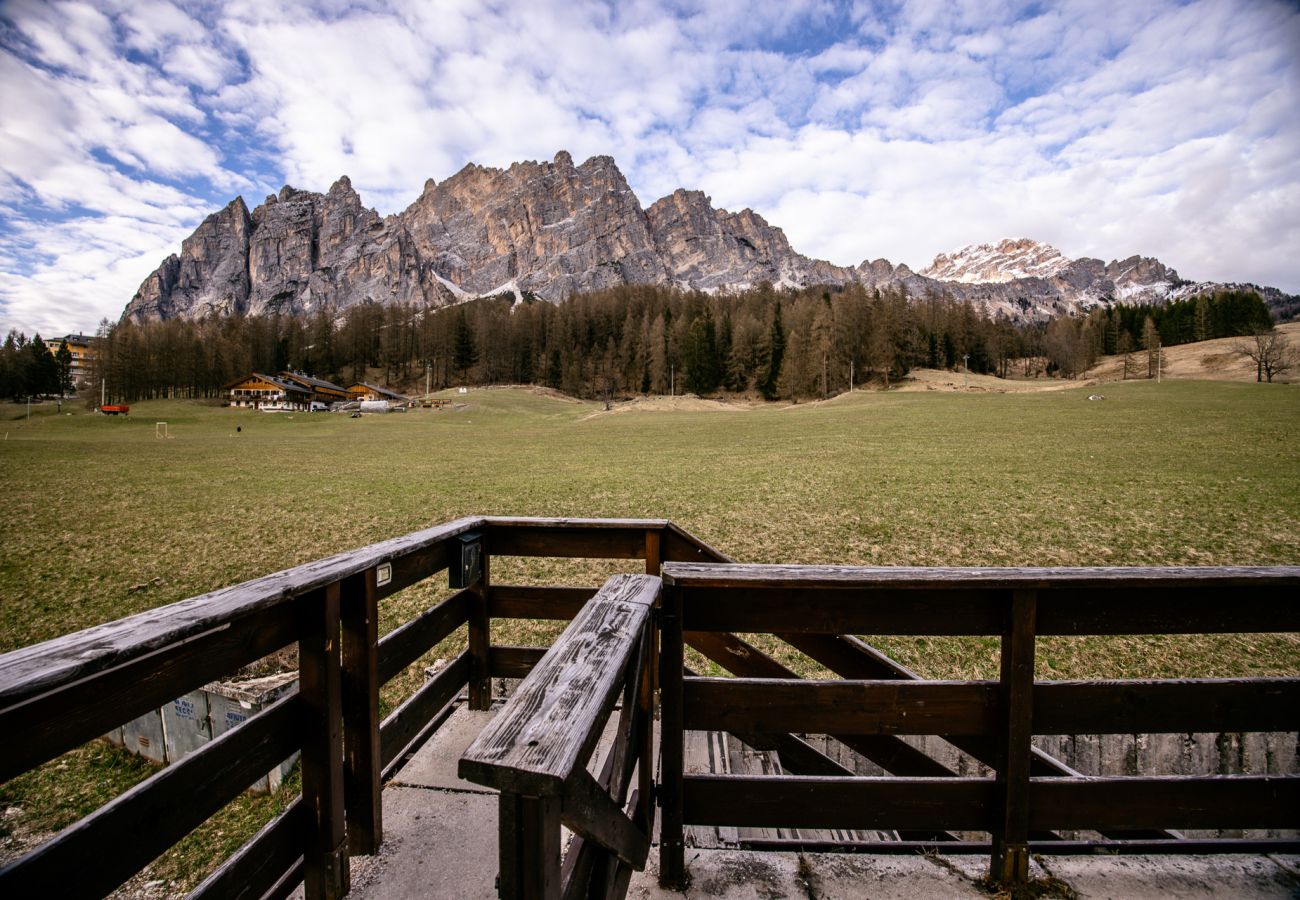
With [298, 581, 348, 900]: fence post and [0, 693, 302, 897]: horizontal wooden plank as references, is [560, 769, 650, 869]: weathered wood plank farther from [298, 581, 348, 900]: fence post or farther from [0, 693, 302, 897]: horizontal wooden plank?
[298, 581, 348, 900]: fence post

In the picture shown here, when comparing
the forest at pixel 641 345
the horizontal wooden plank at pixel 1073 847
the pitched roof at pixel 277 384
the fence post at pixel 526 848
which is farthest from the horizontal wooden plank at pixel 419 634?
the pitched roof at pixel 277 384

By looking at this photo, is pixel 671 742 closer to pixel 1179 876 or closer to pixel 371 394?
pixel 1179 876

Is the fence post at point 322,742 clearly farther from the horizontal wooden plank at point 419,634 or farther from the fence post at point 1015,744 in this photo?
the fence post at point 1015,744

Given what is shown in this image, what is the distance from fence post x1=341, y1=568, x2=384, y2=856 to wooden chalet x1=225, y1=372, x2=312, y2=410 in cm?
9219

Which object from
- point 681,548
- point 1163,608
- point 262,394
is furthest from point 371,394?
point 1163,608

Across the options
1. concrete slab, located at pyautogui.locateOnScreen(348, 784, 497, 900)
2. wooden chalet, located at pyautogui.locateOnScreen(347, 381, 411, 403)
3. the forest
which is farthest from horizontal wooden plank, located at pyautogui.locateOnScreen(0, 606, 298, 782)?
wooden chalet, located at pyautogui.locateOnScreen(347, 381, 411, 403)

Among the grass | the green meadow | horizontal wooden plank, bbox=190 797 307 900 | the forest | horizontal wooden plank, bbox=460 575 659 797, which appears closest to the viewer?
horizontal wooden plank, bbox=460 575 659 797

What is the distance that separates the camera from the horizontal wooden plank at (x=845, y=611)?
105 inches

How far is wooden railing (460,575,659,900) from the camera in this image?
124 centimetres

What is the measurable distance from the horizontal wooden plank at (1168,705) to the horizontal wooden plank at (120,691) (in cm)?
343

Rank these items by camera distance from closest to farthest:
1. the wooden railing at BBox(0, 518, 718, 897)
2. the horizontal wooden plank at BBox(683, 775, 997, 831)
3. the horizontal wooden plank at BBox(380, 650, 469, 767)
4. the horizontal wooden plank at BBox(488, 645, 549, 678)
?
the wooden railing at BBox(0, 518, 718, 897), the horizontal wooden plank at BBox(683, 775, 997, 831), the horizontal wooden plank at BBox(380, 650, 469, 767), the horizontal wooden plank at BBox(488, 645, 549, 678)

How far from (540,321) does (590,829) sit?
11330 centimetres

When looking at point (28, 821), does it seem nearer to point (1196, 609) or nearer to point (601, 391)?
point (1196, 609)

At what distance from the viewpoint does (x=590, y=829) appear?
159 cm
